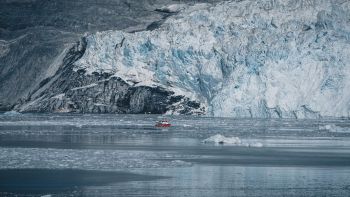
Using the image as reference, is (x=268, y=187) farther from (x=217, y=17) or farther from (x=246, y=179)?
(x=217, y=17)

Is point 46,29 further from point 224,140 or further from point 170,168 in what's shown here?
point 170,168

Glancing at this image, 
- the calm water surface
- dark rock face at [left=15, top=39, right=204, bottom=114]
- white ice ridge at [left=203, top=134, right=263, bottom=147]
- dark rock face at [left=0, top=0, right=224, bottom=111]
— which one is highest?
dark rock face at [left=0, top=0, right=224, bottom=111]

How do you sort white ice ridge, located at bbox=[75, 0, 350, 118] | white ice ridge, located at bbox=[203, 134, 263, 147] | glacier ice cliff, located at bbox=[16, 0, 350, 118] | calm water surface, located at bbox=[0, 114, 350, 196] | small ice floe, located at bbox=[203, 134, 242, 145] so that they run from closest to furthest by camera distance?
calm water surface, located at bbox=[0, 114, 350, 196]
white ice ridge, located at bbox=[203, 134, 263, 147]
small ice floe, located at bbox=[203, 134, 242, 145]
white ice ridge, located at bbox=[75, 0, 350, 118]
glacier ice cliff, located at bbox=[16, 0, 350, 118]

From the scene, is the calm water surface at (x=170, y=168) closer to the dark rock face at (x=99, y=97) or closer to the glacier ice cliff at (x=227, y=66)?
the glacier ice cliff at (x=227, y=66)

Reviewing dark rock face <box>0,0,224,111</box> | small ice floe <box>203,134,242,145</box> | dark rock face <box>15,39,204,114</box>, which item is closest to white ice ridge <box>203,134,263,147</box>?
small ice floe <box>203,134,242,145</box>

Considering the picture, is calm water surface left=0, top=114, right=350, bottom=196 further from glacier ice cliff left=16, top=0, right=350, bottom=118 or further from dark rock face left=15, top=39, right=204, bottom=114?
dark rock face left=15, top=39, right=204, bottom=114

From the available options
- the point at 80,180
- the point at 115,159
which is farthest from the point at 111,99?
the point at 80,180

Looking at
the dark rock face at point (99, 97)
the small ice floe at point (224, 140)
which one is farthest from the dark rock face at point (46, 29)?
the small ice floe at point (224, 140)

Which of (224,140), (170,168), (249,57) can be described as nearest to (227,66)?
(249,57)
